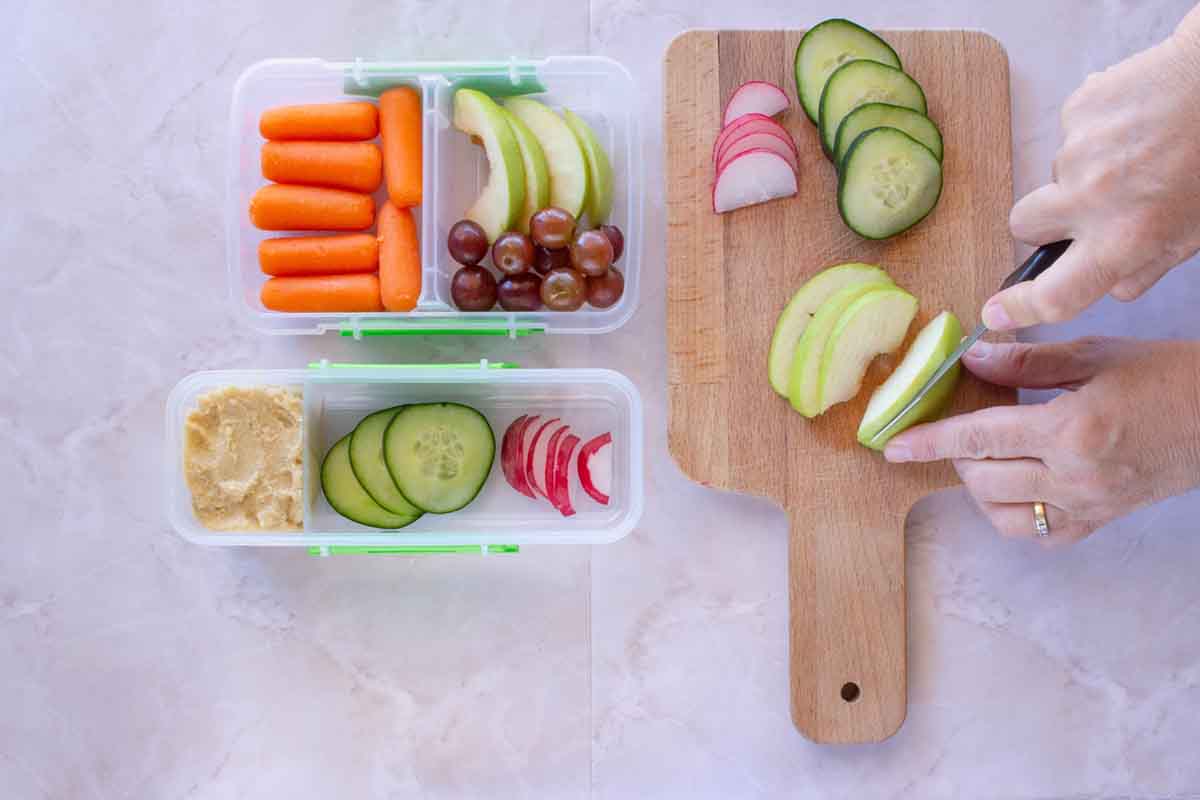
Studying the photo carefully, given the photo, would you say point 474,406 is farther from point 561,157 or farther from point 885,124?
point 885,124

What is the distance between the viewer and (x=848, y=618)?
1402 millimetres

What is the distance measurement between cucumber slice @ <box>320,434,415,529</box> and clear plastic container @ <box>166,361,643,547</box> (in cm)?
2

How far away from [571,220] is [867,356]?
1.46ft

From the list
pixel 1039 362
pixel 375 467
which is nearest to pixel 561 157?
pixel 375 467

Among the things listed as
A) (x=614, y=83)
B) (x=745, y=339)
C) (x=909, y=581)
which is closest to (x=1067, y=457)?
(x=909, y=581)

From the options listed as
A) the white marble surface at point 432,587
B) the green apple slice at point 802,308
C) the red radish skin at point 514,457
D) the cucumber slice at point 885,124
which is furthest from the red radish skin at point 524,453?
the cucumber slice at point 885,124

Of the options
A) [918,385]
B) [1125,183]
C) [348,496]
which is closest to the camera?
[1125,183]

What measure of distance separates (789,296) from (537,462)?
1.40ft

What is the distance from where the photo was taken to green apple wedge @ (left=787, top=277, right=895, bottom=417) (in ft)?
4.44

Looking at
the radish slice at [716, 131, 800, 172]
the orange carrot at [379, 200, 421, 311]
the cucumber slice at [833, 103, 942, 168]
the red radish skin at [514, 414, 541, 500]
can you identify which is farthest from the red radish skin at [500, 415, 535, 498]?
the cucumber slice at [833, 103, 942, 168]

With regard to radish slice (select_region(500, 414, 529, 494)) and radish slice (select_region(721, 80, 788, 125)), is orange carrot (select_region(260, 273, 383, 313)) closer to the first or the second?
radish slice (select_region(500, 414, 529, 494))

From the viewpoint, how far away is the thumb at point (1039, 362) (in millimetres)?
1313

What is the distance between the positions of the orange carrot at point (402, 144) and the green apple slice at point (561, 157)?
153mm

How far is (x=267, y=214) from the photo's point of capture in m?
1.42
